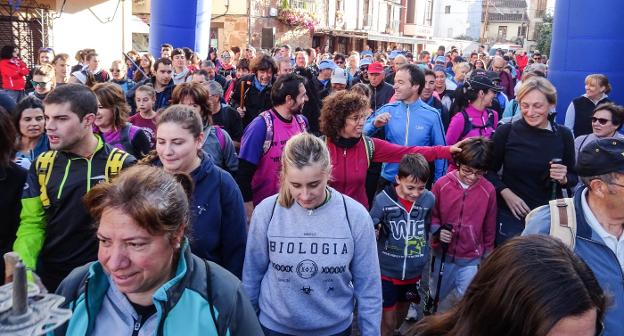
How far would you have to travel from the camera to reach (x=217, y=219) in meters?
2.97

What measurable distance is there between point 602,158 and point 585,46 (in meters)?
7.35

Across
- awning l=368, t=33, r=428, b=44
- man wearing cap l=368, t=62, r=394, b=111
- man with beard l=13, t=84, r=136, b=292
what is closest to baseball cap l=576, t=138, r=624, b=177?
man with beard l=13, t=84, r=136, b=292

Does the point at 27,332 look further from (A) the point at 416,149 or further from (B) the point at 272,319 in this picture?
(A) the point at 416,149

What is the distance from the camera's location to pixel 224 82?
412 inches

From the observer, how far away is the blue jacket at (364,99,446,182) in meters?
5.11

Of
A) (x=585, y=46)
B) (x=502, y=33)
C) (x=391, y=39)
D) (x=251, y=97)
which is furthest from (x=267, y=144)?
(x=502, y=33)

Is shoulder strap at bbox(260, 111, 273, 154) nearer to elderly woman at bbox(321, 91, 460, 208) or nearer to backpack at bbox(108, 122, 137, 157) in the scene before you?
elderly woman at bbox(321, 91, 460, 208)

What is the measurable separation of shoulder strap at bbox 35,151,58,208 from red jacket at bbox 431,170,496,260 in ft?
8.93

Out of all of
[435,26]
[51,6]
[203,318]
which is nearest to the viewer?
[203,318]

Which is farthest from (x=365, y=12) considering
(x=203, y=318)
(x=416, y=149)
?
(x=203, y=318)

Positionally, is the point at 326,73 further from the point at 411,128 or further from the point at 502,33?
the point at 502,33

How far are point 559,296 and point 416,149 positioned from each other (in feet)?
9.31

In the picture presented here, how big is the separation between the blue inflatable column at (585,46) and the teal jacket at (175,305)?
27.9 ft

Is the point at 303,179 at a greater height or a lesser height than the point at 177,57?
lesser
